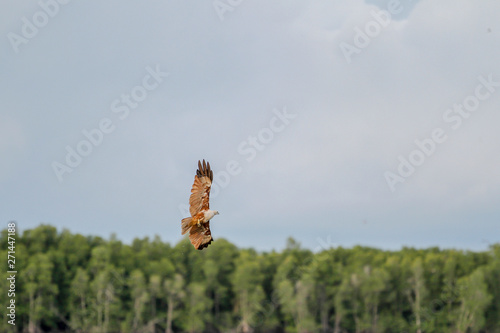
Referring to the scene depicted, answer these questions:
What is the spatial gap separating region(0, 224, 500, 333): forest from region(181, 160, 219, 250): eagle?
64478 millimetres

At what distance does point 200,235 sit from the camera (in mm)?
24578

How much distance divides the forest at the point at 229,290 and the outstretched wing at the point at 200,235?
2535 inches

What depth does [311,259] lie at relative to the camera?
107 meters

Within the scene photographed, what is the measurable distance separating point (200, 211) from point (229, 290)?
79.4m

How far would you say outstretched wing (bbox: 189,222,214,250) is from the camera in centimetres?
2441

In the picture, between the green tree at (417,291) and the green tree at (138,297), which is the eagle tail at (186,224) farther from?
the green tree at (417,291)

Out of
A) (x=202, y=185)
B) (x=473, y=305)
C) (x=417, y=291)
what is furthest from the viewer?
(x=417, y=291)

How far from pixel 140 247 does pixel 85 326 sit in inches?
769

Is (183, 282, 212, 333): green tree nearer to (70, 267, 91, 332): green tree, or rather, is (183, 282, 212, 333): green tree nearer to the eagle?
(70, 267, 91, 332): green tree

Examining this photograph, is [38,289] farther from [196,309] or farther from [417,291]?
[417,291]

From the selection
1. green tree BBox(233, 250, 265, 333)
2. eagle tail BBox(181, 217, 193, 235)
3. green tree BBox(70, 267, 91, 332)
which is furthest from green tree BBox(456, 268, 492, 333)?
eagle tail BBox(181, 217, 193, 235)

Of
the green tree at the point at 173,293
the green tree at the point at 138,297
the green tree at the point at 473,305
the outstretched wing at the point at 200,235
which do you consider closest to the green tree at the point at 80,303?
the green tree at the point at 138,297

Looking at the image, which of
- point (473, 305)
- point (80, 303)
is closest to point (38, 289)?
point (80, 303)

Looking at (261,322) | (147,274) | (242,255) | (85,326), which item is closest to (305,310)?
(261,322)
